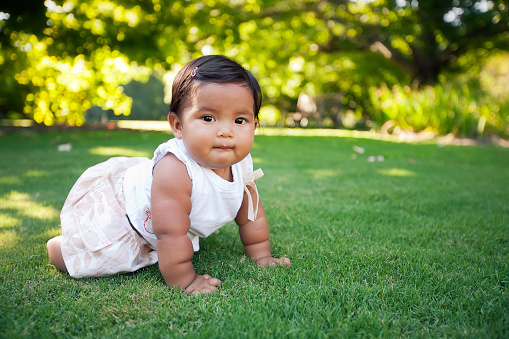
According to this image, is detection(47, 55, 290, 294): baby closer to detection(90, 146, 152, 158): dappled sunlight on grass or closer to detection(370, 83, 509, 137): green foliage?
detection(90, 146, 152, 158): dappled sunlight on grass

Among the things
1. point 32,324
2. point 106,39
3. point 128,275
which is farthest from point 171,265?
point 106,39

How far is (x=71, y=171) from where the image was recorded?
4.19 meters

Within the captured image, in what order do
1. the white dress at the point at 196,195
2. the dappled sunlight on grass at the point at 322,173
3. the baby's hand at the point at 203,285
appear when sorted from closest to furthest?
the baby's hand at the point at 203,285 < the white dress at the point at 196,195 < the dappled sunlight on grass at the point at 322,173

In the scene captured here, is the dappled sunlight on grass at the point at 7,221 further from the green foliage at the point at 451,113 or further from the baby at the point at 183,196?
the green foliage at the point at 451,113

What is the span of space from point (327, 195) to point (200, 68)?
216 cm

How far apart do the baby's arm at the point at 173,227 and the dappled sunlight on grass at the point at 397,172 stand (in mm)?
3527

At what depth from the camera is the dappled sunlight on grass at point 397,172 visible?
14.6ft

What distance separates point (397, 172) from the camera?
4641mm

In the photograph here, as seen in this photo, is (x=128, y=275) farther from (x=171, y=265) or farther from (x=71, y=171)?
(x=71, y=171)

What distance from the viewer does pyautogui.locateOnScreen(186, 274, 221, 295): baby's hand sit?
1.49 m

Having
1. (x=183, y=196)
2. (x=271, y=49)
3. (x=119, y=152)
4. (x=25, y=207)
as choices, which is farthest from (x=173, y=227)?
(x=271, y=49)

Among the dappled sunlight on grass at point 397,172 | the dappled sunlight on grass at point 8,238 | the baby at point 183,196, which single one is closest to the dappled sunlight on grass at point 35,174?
the dappled sunlight on grass at point 8,238

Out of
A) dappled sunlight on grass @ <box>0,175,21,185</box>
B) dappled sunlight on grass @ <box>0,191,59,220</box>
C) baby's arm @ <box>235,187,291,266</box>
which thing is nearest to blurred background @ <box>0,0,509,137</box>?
dappled sunlight on grass @ <box>0,175,21,185</box>

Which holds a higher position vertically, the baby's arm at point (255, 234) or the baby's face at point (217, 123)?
the baby's face at point (217, 123)
